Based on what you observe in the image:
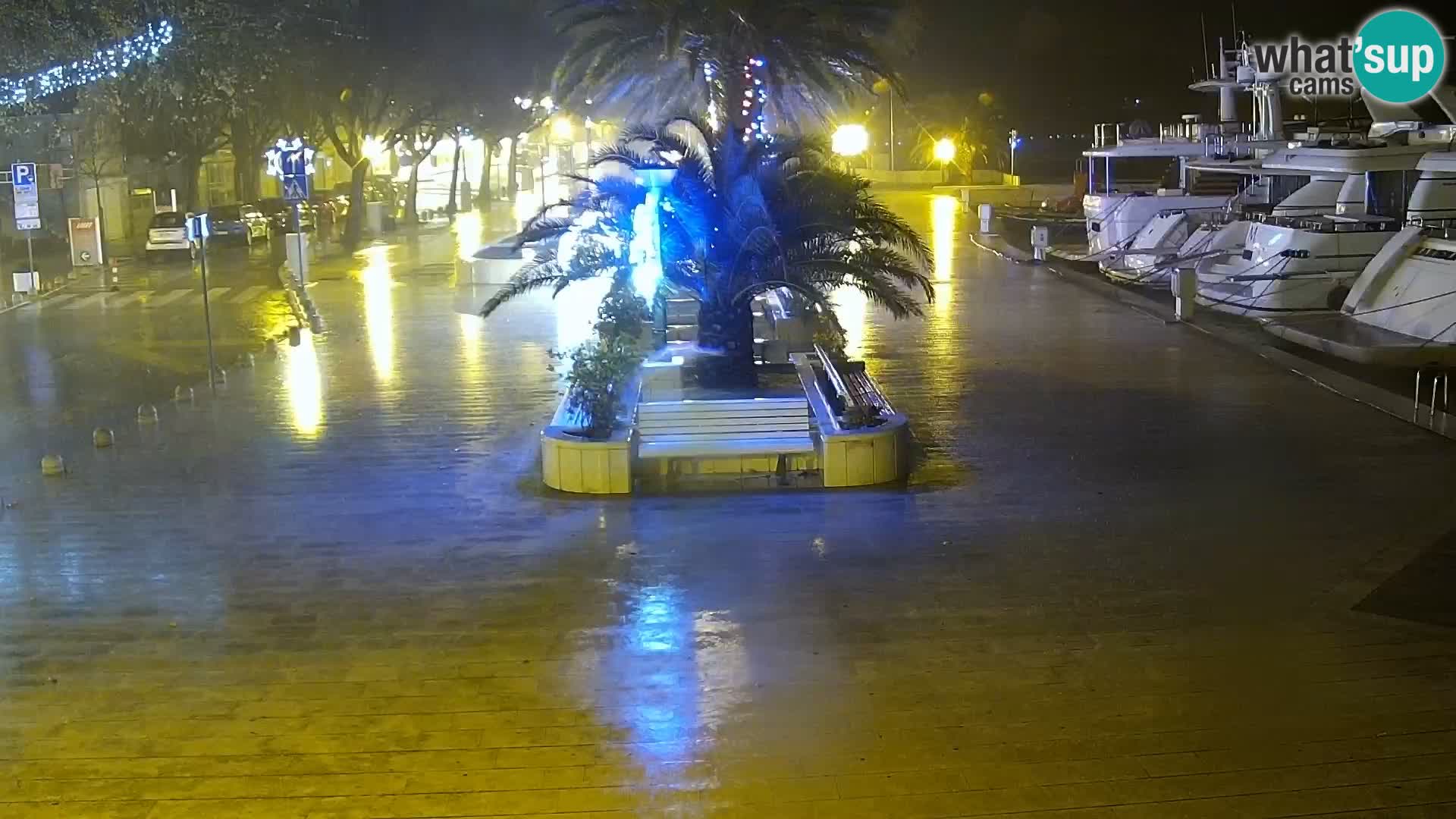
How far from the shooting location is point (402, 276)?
3164 cm

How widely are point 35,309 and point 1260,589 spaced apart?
2446 cm

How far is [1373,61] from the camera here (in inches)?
1351

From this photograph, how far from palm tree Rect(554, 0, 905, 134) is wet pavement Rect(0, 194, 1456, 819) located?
3.88 meters

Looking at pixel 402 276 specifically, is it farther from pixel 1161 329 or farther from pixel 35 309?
pixel 1161 329

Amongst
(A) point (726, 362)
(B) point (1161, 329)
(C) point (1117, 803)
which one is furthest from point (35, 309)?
(C) point (1117, 803)

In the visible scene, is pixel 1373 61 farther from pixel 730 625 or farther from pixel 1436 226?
pixel 730 625

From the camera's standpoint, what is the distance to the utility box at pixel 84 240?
32969mm

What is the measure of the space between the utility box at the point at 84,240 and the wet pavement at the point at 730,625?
1932 centimetres

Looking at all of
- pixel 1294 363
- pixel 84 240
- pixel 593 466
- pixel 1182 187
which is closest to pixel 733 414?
pixel 593 466

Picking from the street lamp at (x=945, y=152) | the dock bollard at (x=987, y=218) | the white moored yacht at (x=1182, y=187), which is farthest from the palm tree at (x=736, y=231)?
the street lamp at (x=945, y=152)

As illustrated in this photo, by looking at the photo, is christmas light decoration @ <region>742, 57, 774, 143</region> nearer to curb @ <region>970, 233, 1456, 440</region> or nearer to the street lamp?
curb @ <region>970, 233, 1456, 440</region>

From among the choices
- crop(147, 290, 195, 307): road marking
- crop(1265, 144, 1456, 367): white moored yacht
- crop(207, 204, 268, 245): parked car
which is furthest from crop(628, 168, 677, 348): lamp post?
crop(207, 204, 268, 245): parked car

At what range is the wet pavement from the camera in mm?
6391

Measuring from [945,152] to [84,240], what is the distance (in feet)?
162
